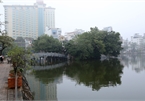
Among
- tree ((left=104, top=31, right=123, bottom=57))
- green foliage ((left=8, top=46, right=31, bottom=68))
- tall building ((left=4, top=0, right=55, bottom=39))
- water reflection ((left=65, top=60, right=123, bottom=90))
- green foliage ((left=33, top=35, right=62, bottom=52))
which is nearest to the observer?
green foliage ((left=8, top=46, right=31, bottom=68))

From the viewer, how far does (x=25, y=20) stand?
58594mm

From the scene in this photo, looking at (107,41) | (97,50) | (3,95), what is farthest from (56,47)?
(3,95)

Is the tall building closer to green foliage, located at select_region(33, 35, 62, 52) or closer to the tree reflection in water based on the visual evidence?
green foliage, located at select_region(33, 35, 62, 52)

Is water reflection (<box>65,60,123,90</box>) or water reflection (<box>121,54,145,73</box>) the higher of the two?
water reflection (<box>121,54,145,73</box>)

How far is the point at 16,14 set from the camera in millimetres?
57531

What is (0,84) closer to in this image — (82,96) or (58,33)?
(82,96)

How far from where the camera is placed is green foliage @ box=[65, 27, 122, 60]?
88.1 feet

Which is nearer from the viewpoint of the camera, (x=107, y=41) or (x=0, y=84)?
(x=0, y=84)

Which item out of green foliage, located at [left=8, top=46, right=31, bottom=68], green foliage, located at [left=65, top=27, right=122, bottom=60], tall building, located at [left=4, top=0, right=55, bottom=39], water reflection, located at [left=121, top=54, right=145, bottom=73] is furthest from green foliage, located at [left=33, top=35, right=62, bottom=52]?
tall building, located at [left=4, top=0, right=55, bottom=39]

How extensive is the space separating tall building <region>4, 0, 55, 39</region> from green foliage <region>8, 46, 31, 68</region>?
51.7 meters

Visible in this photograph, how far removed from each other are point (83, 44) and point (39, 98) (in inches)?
805

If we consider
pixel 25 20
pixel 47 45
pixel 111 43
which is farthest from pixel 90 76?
pixel 25 20

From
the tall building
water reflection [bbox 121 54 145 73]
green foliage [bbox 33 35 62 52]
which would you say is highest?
the tall building

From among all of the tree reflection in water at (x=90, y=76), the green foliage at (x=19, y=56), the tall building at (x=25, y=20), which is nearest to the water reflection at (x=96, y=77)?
the tree reflection in water at (x=90, y=76)
